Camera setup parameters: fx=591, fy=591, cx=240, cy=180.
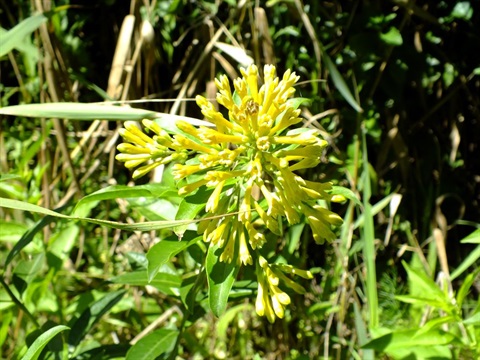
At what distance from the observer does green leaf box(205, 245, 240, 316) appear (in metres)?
0.98

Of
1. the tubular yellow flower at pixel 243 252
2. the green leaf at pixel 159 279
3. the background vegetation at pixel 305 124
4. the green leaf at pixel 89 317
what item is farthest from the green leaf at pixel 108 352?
the tubular yellow flower at pixel 243 252

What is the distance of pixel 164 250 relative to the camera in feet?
3.35

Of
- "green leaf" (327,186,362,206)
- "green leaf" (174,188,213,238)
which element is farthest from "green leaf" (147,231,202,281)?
"green leaf" (327,186,362,206)

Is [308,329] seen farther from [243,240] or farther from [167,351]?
[243,240]

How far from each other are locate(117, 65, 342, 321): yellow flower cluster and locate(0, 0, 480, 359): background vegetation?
27.5 inches

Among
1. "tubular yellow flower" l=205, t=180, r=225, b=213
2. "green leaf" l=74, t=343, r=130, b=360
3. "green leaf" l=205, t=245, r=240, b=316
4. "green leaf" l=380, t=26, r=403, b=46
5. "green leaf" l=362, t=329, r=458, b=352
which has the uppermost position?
"tubular yellow flower" l=205, t=180, r=225, b=213

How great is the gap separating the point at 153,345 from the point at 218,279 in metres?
0.30

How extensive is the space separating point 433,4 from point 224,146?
139 cm

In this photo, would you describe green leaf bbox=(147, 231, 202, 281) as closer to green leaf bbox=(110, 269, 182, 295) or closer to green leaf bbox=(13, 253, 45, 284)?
green leaf bbox=(110, 269, 182, 295)

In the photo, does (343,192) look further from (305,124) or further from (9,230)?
(9,230)

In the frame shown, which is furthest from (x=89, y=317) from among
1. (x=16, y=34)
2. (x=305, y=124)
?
(x=305, y=124)

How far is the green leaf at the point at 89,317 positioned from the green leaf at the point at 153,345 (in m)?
0.15

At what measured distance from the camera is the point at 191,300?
1079 mm

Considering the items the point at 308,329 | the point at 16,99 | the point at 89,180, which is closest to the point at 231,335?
the point at 308,329
